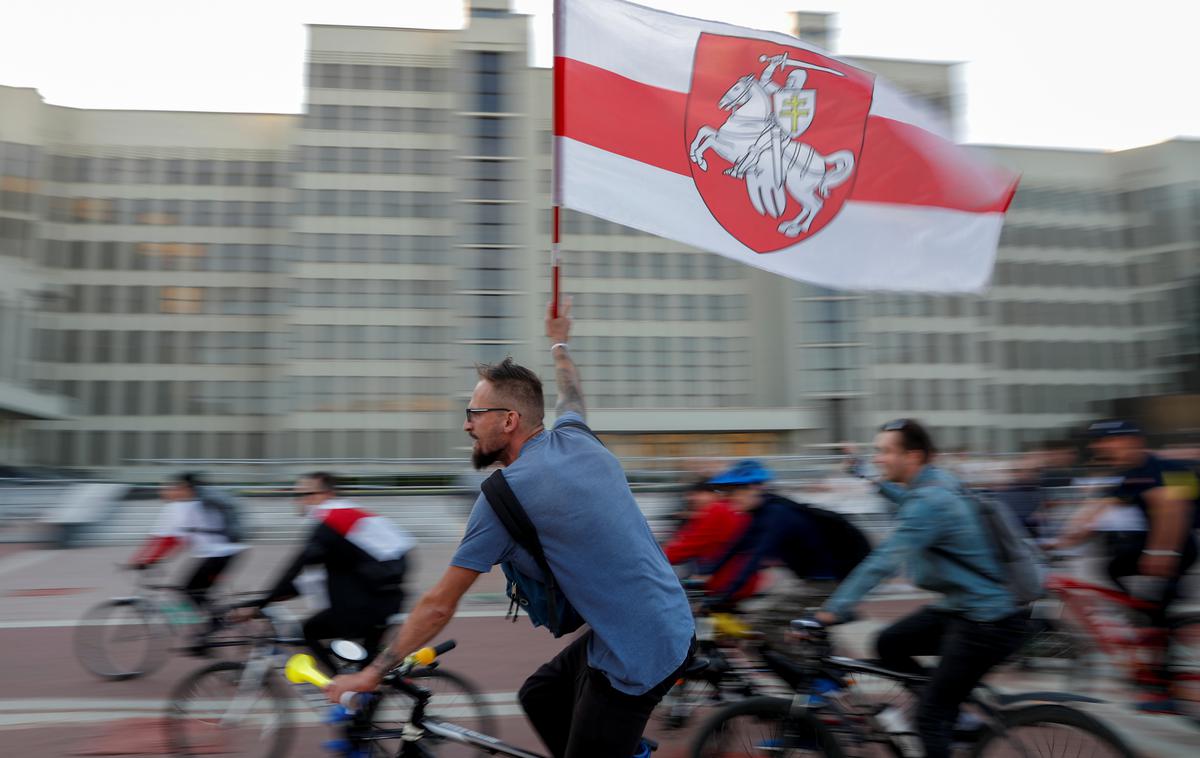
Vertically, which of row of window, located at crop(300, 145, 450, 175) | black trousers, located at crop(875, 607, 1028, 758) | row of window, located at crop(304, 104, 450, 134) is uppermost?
row of window, located at crop(304, 104, 450, 134)

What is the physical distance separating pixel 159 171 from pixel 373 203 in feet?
51.2

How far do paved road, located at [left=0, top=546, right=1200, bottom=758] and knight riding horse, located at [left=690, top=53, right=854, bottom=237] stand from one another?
3248mm

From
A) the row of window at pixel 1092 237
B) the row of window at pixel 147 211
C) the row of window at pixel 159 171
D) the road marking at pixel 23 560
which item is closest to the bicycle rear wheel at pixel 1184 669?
the road marking at pixel 23 560

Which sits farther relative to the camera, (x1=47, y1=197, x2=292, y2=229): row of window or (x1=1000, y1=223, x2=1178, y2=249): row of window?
(x1=1000, y1=223, x2=1178, y2=249): row of window

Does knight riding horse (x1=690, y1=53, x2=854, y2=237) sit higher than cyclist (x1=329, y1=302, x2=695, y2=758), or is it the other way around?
knight riding horse (x1=690, y1=53, x2=854, y2=237)

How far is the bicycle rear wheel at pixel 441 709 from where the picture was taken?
3.85 m

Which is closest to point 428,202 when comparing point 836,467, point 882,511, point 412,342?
point 412,342

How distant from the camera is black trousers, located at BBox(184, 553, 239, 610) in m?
7.67

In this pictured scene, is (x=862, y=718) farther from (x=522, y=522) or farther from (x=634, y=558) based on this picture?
(x=522, y=522)

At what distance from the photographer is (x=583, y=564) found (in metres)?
2.73

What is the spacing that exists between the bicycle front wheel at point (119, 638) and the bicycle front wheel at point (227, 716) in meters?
3.12

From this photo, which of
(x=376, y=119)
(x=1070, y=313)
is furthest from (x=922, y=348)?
(x=376, y=119)

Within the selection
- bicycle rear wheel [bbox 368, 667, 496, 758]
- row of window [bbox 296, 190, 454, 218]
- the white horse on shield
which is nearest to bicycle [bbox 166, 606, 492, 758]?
bicycle rear wheel [bbox 368, 667, 496, 758]

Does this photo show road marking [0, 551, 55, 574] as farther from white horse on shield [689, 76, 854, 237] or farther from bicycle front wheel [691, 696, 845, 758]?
bicycle front wheel [691, 696, 845, 758]
